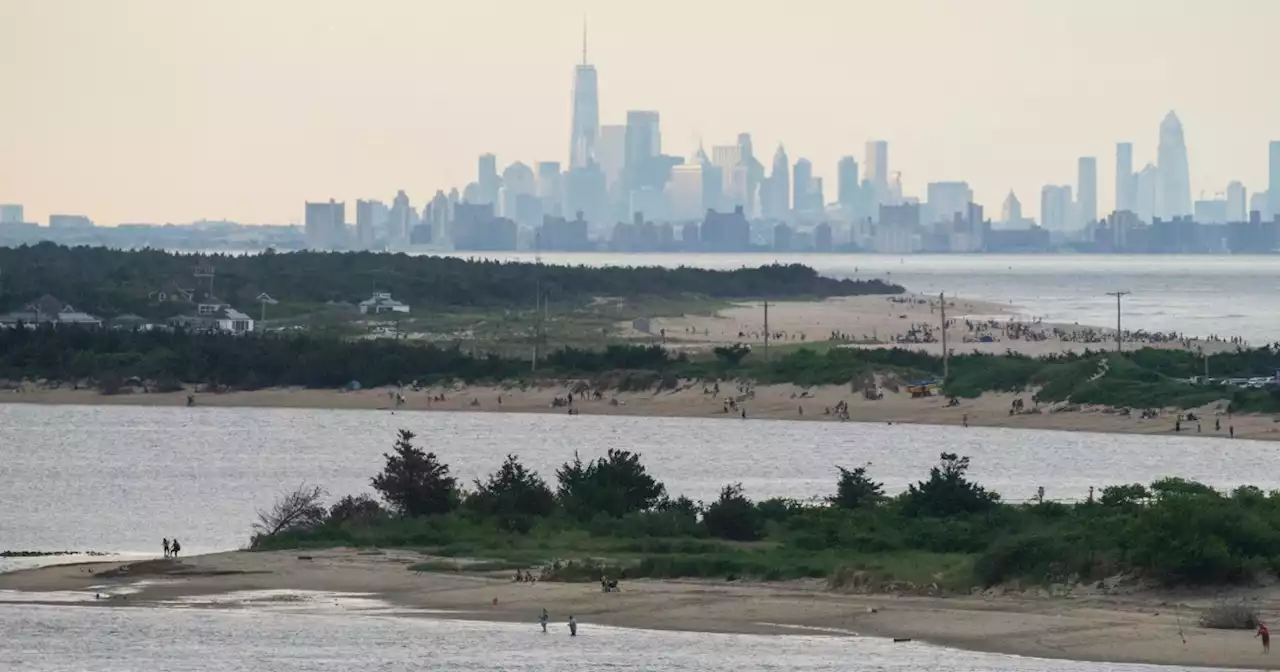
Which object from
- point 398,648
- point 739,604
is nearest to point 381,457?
point 739,604

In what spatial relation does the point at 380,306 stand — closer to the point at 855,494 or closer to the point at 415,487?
the point at 415,487

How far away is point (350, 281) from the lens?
148875 mm

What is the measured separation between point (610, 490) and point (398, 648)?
1397 centimetres

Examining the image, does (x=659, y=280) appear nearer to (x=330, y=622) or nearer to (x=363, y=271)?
(x=363, y=271)

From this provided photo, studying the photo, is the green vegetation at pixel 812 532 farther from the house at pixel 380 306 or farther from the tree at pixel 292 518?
the house at pixel 380 306

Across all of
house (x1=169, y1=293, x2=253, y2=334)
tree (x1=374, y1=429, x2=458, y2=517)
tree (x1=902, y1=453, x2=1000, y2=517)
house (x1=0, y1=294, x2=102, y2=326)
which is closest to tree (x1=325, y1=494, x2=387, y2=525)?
tree (x1=374, y1=429, x2=458, y2=517)

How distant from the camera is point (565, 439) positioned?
227 ft

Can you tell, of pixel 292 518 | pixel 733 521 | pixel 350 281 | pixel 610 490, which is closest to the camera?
pixel 733 521

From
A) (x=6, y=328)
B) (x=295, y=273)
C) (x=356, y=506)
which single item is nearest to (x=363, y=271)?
(x=295, y=273)

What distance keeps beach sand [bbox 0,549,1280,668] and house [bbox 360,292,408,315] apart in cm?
9192

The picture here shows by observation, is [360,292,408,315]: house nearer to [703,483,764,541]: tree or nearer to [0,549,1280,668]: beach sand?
[703,483,764,541]: tree

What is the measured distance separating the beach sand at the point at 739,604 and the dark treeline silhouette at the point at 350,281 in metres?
80.2

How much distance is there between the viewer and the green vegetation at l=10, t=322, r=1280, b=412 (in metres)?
76.8

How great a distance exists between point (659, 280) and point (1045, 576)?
136 metres
